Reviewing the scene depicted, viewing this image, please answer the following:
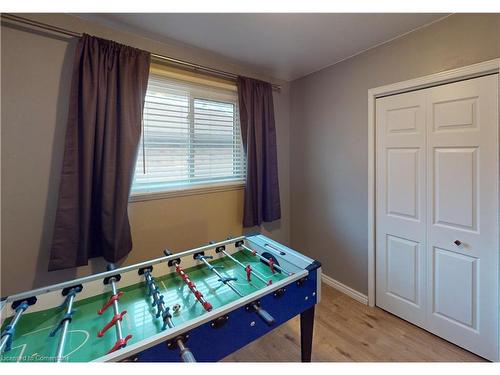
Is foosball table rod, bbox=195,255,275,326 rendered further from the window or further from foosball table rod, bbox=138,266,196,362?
the window

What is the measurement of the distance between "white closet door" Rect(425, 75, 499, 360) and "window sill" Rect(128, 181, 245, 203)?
1.68 metres

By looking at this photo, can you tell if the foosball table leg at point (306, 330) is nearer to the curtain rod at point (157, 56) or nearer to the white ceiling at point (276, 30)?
the white ceiling at point (276, 30)

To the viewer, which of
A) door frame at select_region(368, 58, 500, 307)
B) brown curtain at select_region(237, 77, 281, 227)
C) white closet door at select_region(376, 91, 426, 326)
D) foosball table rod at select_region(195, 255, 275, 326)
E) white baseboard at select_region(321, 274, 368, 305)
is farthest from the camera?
brown curtain at select_region(237, 77, 281, 227)

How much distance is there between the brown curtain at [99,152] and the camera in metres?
1.59

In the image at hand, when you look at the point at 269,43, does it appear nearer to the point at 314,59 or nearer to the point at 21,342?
the point at 314,59

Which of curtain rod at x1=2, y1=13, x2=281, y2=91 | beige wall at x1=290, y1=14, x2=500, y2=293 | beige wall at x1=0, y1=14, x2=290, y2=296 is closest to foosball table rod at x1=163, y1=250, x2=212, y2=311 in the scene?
beige wall at x1=0, y1=14, x2=290, y2=296

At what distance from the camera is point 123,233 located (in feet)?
5.92

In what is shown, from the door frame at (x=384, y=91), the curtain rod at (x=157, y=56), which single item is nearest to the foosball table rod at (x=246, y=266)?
the door frame at (x=384, y=91)

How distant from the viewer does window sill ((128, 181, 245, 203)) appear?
197cm

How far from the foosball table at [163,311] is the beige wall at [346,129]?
1.11 metres

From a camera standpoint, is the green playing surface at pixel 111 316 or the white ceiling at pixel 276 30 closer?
the green playing surface at pixel 111 316

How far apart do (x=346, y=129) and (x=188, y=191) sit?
161 cm

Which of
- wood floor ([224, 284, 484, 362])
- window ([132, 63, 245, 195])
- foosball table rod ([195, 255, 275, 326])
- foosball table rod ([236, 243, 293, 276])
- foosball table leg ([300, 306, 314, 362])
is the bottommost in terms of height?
wood floor ([224, 284, 484, 362])
